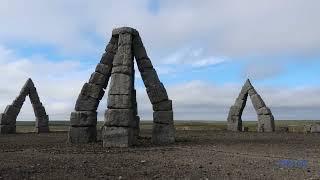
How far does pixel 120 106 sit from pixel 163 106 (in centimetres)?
269

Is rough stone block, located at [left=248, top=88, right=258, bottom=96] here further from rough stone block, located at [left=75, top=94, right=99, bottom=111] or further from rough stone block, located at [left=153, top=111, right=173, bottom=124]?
rough stone block, located at [left=75, top=94, right=99, bottom=111]

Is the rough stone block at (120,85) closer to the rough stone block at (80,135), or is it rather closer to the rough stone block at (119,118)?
the rough stone block at (119,118)

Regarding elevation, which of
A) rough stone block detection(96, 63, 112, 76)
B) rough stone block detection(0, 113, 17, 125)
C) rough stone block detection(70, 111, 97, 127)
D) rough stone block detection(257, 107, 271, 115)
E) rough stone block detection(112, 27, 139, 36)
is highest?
rough stone block detection(112, 27, 139, 36)

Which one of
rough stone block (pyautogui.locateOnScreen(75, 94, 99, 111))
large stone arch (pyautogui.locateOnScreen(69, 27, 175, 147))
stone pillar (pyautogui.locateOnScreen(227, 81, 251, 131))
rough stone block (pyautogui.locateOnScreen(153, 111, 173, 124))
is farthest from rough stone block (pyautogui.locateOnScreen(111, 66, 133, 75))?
stone pillar (pyautogui.locateOnScreen(227, 81, 251, 131))

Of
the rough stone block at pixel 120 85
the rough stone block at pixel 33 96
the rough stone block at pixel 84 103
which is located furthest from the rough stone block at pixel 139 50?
the rough stone block at pixel 33 96

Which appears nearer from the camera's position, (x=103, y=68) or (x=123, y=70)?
(x=123, y=70)

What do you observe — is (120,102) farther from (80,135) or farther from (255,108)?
(255,108)

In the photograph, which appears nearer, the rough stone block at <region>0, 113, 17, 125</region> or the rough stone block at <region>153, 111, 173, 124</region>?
the rough stone block at <region>153, 111, 173, 124</region>

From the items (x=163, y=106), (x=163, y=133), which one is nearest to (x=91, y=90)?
(x=163, y=106)

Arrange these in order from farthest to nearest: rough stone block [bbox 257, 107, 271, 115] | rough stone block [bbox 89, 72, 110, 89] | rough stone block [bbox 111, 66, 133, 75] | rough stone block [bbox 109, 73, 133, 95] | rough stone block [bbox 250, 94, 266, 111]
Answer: rough stone block [bbox 250, 94, 266, 111] < rough stone block [bbox 257, 107, 271, 115] < rough stone block [bbox 89, 72, 110, 89] < rough stone block [bbox 111, 66, 133, 75] < rough stone block [bbox 109, 73, 133, 95]

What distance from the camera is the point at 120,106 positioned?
22.5m

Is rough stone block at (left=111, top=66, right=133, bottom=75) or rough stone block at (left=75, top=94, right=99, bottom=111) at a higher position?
rough stone block at (left=111, top=66, right=133, bottom=75)

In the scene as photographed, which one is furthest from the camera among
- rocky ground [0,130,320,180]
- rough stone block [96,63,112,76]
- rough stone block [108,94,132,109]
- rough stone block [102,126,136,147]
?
rough stone block [96,63,112,76]

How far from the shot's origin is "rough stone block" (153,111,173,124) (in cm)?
2427
